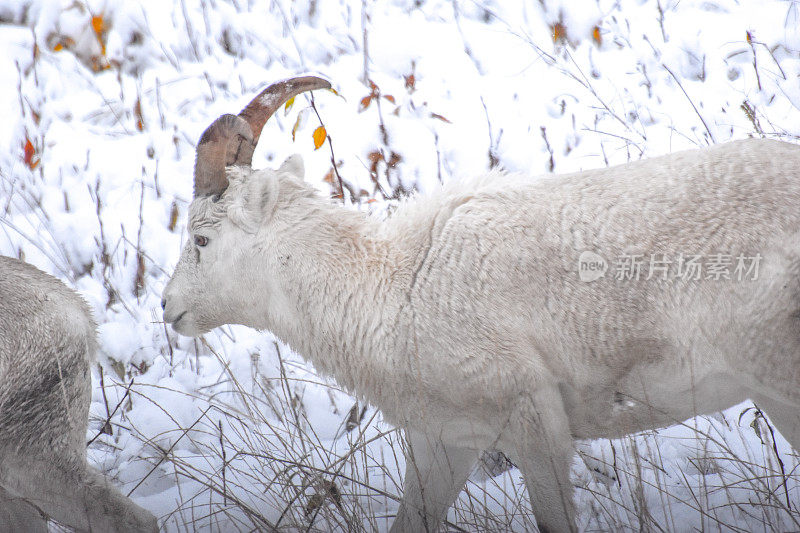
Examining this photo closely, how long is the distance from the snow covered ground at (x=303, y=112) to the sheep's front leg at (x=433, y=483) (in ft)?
1.73

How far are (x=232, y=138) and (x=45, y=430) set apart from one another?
1444 mm

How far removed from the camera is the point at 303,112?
5.68 metres

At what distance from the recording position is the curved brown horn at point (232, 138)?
11.5 ft

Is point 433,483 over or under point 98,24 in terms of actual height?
under

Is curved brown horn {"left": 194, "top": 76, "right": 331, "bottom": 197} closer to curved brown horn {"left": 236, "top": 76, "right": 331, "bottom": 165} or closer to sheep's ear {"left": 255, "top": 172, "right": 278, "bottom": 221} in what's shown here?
curved brown horn {"left": 236, "top": 76, "right": 331, "bottom": 165}

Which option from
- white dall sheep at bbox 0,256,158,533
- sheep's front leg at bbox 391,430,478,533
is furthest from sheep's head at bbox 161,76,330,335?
sheep's front leg at bbox 391,430,478,533

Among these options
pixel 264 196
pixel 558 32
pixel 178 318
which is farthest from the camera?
pixel 558 32

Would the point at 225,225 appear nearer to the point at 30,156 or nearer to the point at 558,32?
the point at 30,156

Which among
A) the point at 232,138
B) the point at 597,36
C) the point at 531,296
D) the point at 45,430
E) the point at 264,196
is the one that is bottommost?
the point at 45,430

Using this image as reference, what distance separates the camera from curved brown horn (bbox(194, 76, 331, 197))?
351 centimetres

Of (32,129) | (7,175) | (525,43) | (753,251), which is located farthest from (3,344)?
(525,43)

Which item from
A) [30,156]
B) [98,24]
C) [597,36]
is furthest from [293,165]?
[98,24]

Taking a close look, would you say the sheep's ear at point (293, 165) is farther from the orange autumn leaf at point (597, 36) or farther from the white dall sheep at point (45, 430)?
the orange autumn leaf at point (597, 36)

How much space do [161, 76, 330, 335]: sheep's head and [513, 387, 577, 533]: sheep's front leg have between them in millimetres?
1291
